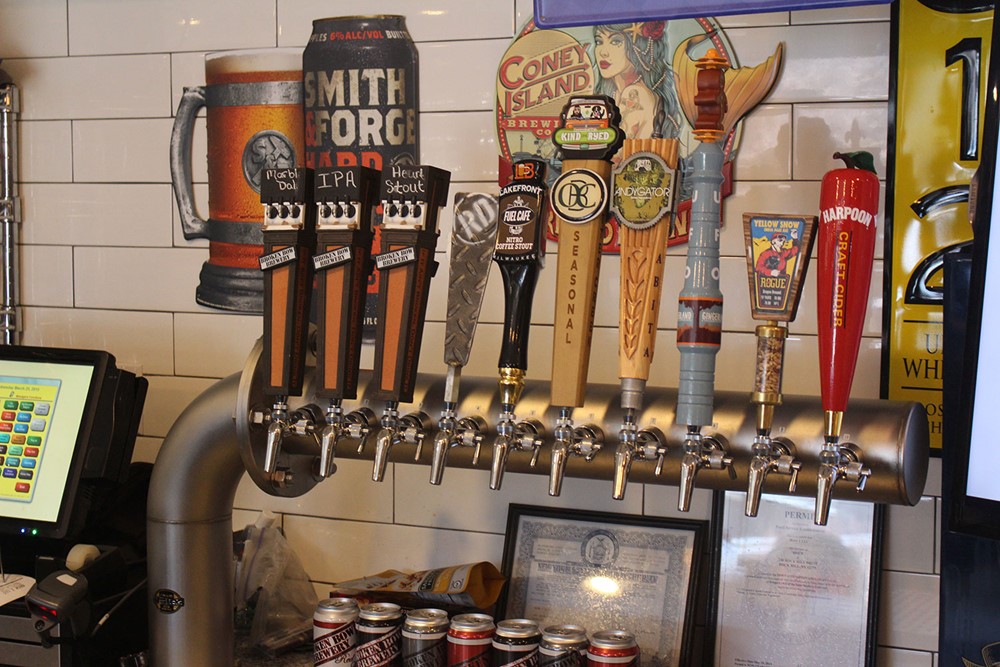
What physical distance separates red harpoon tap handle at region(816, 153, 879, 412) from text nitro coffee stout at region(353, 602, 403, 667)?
21.4 inches

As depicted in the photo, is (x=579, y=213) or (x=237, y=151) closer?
(x=579, y=213)

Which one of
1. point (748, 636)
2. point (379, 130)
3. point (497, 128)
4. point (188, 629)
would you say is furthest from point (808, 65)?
point (188, 629)

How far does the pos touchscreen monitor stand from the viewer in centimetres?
144

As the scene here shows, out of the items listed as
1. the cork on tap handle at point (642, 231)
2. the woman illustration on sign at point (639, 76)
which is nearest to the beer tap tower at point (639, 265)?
the cork on tap handle at point (642, 231)

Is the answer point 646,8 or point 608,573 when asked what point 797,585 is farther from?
point 646,8

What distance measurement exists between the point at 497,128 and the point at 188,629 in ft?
2.58

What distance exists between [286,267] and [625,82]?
1.84ft

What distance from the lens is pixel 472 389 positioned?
49.0 inches

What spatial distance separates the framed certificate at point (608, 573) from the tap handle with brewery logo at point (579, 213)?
1.26 feet

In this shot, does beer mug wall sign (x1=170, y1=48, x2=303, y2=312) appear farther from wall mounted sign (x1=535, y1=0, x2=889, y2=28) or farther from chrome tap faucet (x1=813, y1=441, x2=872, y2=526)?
chrome tap faucet (x1=813, y1=441, x2=872, y2=526)

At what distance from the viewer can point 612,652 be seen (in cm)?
113

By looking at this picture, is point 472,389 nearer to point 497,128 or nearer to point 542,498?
point 542,498

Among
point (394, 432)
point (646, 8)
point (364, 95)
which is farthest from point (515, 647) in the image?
point (364, 95)

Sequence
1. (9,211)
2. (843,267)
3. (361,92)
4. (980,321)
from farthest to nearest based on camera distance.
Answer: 1. (9,211)
2. (361,92)
3. (843,267)
4. (980,321)
